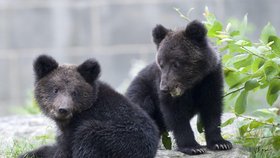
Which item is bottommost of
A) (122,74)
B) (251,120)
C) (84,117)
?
(122,74)

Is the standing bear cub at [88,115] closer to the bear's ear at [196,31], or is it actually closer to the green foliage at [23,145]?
the green foliage at [23,145]

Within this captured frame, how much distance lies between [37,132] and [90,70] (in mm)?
2749

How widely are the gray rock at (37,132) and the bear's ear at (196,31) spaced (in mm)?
1244

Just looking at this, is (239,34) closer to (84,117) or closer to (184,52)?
(184,52)

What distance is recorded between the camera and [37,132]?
399 inches

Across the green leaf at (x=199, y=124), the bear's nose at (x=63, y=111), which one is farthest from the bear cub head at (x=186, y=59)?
the bear's nose at (x=63, y=111)

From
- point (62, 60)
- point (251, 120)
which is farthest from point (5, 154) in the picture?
point (62, 60)

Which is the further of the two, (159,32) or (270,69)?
(159,32)

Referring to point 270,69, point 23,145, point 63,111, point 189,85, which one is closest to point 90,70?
point 63,111

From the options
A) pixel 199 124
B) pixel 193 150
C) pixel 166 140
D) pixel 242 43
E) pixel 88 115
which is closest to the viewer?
pixel 88 115

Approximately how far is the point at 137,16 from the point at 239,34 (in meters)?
7.57

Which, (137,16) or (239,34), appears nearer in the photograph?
(239,34)

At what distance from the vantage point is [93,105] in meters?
7.54

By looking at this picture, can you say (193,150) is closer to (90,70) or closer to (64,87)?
(90,70)
